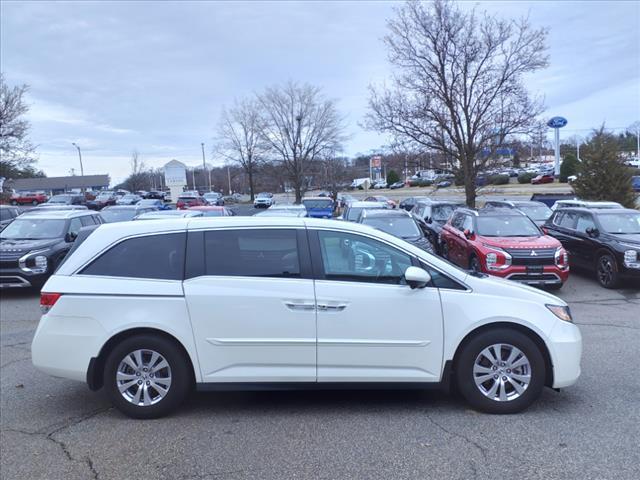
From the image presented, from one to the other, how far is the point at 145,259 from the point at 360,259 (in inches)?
74.6

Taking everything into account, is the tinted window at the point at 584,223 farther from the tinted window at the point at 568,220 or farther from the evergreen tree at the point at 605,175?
the evergreen tree at the point at 605,175

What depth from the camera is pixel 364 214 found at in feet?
47.6

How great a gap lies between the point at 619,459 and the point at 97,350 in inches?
160

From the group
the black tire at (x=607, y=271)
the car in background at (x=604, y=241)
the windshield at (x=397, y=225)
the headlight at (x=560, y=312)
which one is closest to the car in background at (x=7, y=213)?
the windshield at (x=397, y=225)

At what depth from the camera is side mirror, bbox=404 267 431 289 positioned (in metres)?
4.21

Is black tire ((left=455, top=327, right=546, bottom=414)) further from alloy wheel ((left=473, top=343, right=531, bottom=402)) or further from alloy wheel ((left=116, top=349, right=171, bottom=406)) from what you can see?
alloy wheel ((left=116, top=349, right=171, bottom=406))

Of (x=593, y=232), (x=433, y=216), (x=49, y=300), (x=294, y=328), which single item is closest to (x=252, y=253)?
(x=294, y=328)


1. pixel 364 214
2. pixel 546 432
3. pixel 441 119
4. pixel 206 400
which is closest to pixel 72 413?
pixel 206 400

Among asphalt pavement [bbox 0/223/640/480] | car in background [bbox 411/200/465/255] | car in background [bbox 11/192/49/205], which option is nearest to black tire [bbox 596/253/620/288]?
asphalt pavement [bbox 0/223/640/480]

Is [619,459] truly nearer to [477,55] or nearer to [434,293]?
[434,293]

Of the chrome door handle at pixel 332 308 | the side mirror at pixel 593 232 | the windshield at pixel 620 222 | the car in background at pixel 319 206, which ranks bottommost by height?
the car in background at pixel 319 206

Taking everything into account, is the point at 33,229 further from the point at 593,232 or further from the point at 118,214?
the point at 593,232

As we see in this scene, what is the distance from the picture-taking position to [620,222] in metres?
11.3

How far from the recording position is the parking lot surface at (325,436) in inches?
137
